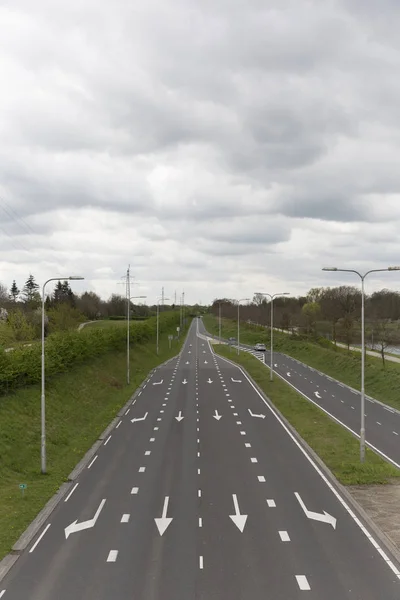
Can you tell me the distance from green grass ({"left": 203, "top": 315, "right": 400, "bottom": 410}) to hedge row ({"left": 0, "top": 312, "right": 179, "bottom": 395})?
2957 centimetres

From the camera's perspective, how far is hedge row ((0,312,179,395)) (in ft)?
114

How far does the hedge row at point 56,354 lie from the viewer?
34.6 meters

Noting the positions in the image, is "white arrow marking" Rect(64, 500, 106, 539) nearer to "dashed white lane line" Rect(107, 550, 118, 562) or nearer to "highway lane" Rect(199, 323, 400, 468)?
"dashed white lane line" Rect(107, 550, 118, 562)

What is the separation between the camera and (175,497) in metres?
21.2

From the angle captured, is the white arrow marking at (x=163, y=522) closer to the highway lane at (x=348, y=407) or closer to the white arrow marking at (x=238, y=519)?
the white arrow marking at (x=238, y=519)

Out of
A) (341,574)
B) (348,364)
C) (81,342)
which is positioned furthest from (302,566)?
(348,364)

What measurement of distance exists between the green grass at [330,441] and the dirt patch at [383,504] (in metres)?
0.63

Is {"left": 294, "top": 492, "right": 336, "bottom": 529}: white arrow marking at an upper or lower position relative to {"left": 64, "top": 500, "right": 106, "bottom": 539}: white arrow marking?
upper

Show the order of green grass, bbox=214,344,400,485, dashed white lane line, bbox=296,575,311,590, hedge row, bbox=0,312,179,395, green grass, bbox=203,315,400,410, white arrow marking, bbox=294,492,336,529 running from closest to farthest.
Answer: dashed white lane line, bbox=296,575,311,590, white arrow marking, bbox=294,492,336,529, green grass, bbox=214,344,400,485, hedge row, bbox=0,312,179,395, green grass, bbox=203,315,400,410

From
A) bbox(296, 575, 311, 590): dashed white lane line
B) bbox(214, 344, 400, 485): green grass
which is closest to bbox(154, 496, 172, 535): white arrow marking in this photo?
bbox(296, 575, 311, 590): dashed white lane line

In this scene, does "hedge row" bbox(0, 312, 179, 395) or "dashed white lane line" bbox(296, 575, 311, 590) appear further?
"hedge row" bbox(0, 312, 179, 395)

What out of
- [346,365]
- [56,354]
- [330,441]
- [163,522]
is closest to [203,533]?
[163,522]

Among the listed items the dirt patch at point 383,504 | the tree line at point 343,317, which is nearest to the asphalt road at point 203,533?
the dirt patch at point 383,504

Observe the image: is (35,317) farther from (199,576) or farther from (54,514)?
(199,576)
